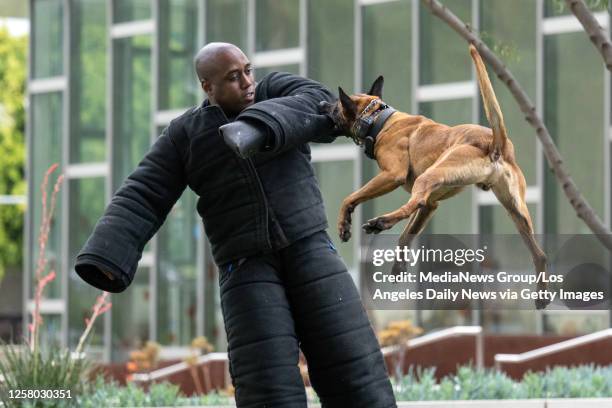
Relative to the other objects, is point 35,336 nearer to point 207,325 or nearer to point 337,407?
point 337,407

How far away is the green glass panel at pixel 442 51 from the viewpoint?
50.9 ft

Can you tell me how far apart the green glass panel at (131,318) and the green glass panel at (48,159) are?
150cm

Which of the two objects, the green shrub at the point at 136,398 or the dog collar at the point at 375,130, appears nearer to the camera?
the dog collar at the point at 375,130

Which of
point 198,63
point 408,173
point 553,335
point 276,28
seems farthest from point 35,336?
point 276,28

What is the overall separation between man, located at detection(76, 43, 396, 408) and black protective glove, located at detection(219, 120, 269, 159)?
0.40 m

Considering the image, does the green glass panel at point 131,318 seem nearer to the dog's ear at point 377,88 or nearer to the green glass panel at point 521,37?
the green glass panel at point 521,37

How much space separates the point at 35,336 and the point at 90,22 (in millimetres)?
14421

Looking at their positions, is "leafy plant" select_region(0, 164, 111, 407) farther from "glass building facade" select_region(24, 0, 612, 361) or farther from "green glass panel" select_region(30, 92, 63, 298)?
"green glass panel" select_region(30, 92, 63, 298)

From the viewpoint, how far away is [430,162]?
103 inches

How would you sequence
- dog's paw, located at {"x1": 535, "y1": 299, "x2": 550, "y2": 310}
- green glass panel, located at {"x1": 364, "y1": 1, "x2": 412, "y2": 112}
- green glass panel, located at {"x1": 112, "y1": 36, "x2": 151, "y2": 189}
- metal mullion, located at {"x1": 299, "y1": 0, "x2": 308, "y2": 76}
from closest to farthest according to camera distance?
dog's paw, located at {"x1": 535, "y1": 299, "x2": 550, "y2": 310} < green glass panel, located at {"x1": 364, "y1": 1, "x2": 412, "y2": 112} < metal mullion, located at {"x1": 299, "y1": 0, "x2": 308, "y2": 76} < green glass panel, located at {"x1": 112, "y1": 36, "x2": 151, "y2": 189}

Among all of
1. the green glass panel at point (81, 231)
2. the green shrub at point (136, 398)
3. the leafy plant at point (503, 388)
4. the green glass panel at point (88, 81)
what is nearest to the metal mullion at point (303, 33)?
the green glass panel at point (88, 81)

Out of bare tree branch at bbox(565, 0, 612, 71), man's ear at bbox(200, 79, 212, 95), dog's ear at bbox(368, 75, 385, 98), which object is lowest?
dog's ear at bbox(368, 75, 385, 98)

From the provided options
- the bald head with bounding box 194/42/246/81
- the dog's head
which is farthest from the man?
the dog's head

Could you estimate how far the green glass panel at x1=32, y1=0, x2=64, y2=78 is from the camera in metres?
22.2
